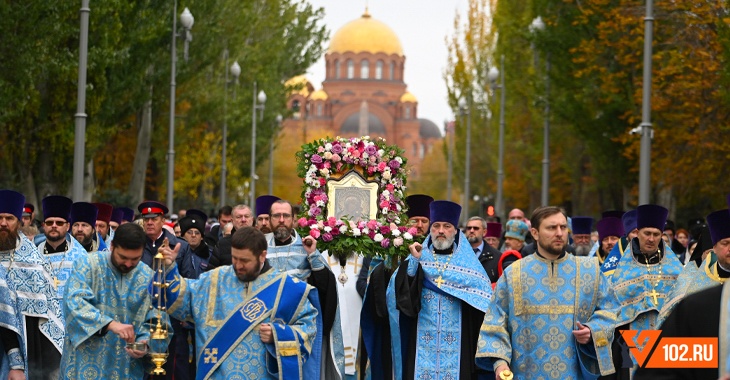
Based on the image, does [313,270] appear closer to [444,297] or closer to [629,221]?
[444,297]

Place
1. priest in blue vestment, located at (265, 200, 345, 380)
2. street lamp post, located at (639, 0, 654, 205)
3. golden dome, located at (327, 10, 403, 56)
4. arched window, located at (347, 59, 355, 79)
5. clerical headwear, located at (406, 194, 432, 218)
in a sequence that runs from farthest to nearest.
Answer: arched window, located at (347, 59, 355, 79) < golden dome, located at (327, 10, 403, 56) < street lamp post, located at (639, 0, 654, 205) < clerical headwear, located at (406, 194, 432, 218) < priest in blue vestment, located at (265, 200, 345, 380)

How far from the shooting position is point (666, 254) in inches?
445

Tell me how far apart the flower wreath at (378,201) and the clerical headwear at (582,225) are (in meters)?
2.65

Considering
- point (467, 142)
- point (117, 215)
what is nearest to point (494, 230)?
point (117, 215)

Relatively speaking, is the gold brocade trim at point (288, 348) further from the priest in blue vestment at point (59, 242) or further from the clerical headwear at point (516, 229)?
the clerical headwear at point (516, 229)

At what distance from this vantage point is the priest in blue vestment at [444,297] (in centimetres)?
1064

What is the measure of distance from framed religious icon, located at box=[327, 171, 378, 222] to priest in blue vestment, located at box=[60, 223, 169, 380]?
3.66 m

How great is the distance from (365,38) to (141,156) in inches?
4535

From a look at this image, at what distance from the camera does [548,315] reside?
8734 mm

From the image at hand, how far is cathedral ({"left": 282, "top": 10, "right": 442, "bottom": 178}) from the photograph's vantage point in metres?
149

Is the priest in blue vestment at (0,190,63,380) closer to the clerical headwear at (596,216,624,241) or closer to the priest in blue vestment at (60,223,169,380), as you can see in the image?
the priest in blue vestment at (60,223,169,380)

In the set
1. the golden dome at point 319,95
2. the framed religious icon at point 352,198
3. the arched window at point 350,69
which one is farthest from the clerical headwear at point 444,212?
the arched window at point 350,69

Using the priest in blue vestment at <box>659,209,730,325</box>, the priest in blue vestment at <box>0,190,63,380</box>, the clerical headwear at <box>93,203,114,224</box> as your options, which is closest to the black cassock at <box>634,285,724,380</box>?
the priest in blue vestment at <box>659,209,730,325</box>

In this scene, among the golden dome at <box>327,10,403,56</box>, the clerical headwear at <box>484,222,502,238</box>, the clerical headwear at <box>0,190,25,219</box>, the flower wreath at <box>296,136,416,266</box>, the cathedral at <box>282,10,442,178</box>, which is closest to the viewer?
the clerical headwear at <box>0,190,25,219</box>
